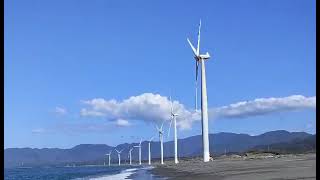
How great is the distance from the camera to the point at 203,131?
2302 inches

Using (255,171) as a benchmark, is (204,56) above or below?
above

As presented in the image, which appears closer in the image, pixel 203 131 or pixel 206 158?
pixel 203 131

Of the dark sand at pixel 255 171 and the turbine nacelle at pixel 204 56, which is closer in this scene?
the dark sand at pixel 255 171

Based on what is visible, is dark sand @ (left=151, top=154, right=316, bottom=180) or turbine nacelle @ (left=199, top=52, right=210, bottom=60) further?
turbine nacelle @ (left=199, top=52, right=210, bottom=60)

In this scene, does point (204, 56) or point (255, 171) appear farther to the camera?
point (204, 56)

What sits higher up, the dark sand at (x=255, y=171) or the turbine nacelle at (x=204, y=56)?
the turbine nacelle at (x=204, y=56)

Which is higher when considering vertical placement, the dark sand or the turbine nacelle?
the turbine nacelle
